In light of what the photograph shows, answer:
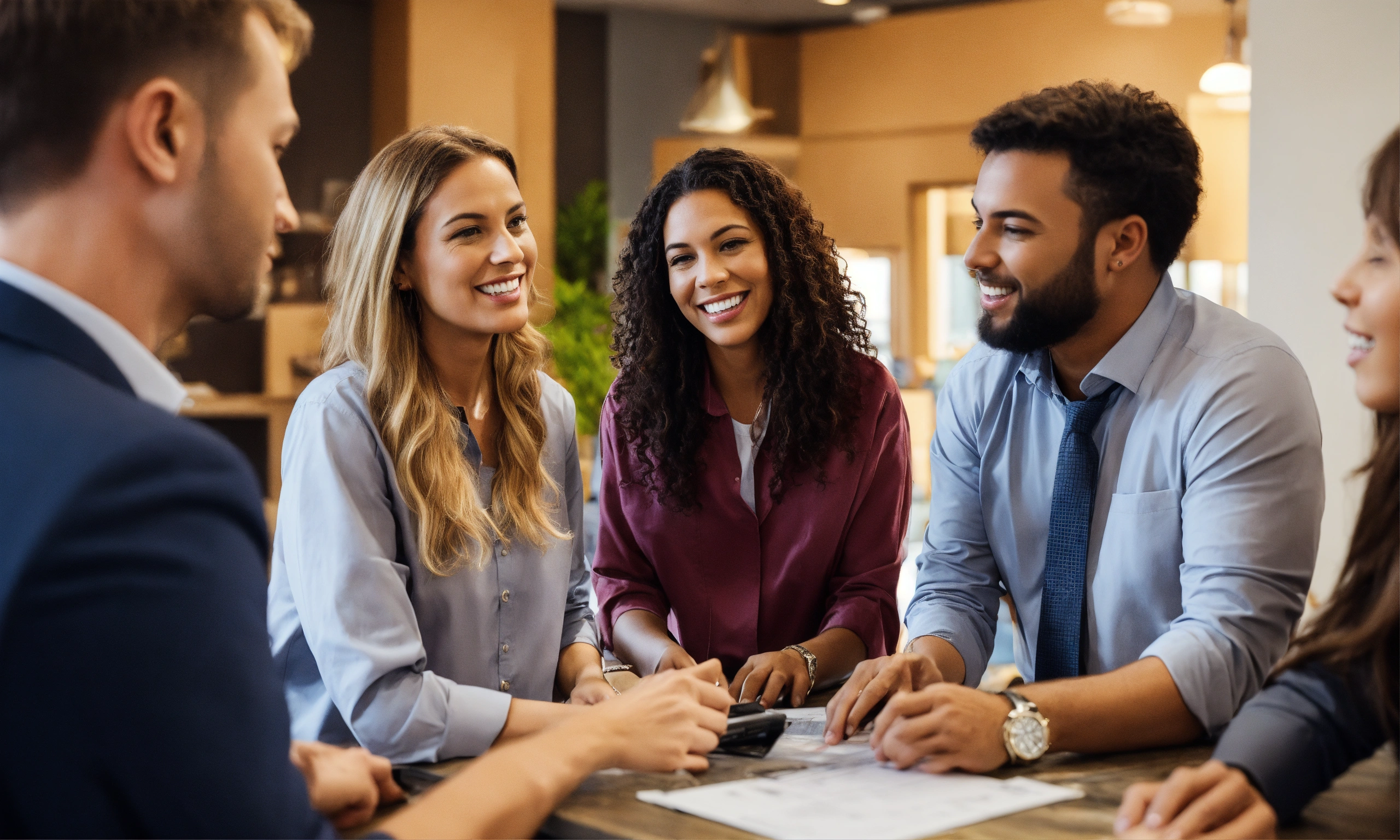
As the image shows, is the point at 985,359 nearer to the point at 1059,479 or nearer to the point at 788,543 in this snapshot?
the point at 1059,479

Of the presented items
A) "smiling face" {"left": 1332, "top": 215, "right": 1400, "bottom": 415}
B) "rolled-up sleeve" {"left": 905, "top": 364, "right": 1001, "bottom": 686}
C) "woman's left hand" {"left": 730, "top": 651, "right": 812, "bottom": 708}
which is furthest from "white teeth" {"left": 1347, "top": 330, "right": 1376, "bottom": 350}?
"woman's left hand" {"left": 730, "top": 651, "right": 812, "bottom": 708}

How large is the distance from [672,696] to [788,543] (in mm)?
841

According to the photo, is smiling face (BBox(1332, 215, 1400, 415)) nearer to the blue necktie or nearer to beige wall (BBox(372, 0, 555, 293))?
the blue necktie

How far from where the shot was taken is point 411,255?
6.59 ft

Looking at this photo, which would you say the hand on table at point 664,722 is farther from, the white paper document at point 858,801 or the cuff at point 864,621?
the cuff at point 864,621

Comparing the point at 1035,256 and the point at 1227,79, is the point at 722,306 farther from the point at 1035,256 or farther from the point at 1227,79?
the point at 1227,79

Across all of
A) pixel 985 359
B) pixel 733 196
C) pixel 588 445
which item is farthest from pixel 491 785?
pixel 588 445

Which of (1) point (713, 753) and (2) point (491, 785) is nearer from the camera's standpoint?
(2) point (491, 785)

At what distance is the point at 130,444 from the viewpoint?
841mm

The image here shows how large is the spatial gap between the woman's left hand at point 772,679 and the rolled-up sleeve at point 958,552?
0.19 meters

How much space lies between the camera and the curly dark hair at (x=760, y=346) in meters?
2.33

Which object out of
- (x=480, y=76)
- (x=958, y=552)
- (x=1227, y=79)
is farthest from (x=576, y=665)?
(x=480, y=76)

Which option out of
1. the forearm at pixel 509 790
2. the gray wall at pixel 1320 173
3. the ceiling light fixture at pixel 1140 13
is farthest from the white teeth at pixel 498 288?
the ceiling light fixture at pixel 1140 13

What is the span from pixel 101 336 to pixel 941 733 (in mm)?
974
